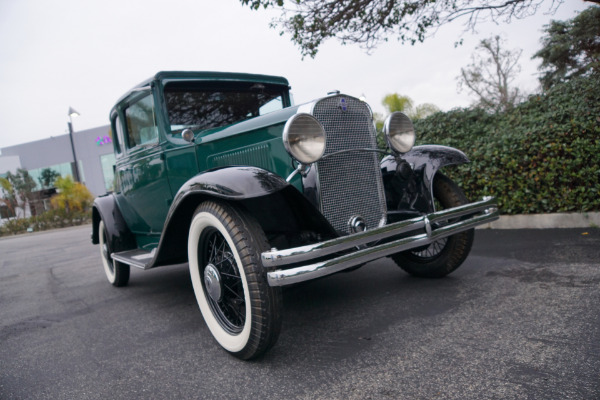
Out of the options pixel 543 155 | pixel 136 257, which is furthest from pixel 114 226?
pixel 543 155

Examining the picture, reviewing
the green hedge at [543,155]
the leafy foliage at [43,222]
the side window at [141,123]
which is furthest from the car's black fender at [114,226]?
the leafy foliage at [43,222]

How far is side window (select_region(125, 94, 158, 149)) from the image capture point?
131 inches

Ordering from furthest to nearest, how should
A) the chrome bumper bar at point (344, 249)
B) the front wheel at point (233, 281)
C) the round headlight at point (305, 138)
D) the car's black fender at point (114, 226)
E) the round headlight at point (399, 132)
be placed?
the car's black fender at point (114, 226)
the round headlight at point (399, 132)
the round headlight at point (305, 138)
the front wheel at point (233, 281)
the chrome bumper bar at point (344, 249)

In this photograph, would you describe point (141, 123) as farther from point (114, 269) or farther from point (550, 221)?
point (550, 221)

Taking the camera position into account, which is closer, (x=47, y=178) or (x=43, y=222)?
(x=43, y=222)

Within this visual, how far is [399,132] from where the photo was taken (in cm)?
283

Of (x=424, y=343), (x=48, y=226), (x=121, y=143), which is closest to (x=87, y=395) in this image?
(x=424, y=343)

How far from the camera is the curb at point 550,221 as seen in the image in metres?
4.17

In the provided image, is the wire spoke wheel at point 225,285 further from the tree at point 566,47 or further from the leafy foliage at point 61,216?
the leafy foliage at point 61,216

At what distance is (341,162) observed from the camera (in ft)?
8.22

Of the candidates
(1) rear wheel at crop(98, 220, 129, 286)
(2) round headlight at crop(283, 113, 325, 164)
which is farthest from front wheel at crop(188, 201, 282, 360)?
(1) rear wheel at crop(98, 220, 129, 286)

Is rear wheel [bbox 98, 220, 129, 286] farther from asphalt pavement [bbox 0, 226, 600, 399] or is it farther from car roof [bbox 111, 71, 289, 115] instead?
car roof [bbox 111, 71, 289, 115]

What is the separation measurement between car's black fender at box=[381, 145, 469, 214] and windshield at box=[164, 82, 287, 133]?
1.32 meters

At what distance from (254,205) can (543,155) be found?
3.61 meters
